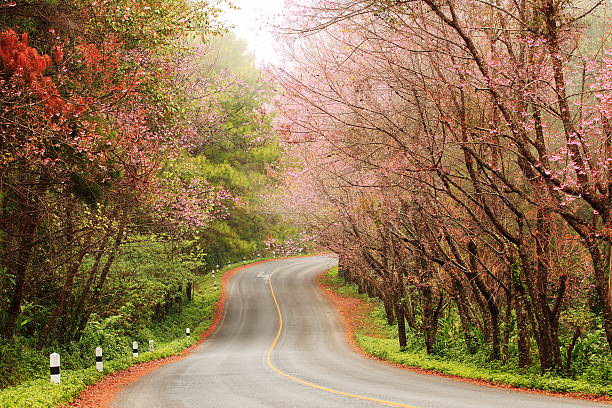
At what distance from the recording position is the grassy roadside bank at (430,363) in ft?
35.6

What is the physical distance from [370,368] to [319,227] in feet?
24.2

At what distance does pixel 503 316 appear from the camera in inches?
611

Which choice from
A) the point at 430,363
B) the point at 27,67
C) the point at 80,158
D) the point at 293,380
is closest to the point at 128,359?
the point at 293,380

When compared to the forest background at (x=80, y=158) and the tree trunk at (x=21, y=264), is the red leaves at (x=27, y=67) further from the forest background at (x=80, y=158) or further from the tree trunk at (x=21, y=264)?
the tree trunk at (x=21, y=264)

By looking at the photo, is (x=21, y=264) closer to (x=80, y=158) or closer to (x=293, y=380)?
(x=80, y=158)

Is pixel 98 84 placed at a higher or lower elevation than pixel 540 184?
higher

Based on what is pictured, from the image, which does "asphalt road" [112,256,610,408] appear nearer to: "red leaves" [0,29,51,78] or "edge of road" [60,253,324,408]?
"edge of road" [60,253,324,408]

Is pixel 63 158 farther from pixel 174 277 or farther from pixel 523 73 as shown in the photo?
pixel 174 277

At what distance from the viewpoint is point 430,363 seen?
51.3ft

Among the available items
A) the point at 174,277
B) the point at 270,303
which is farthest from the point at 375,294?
the point at 174,277

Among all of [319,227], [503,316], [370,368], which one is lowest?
[370,368]

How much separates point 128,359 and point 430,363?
883 cm

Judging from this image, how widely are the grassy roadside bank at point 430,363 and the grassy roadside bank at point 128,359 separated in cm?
785

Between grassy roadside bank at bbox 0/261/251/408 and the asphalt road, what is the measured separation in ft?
3.18
